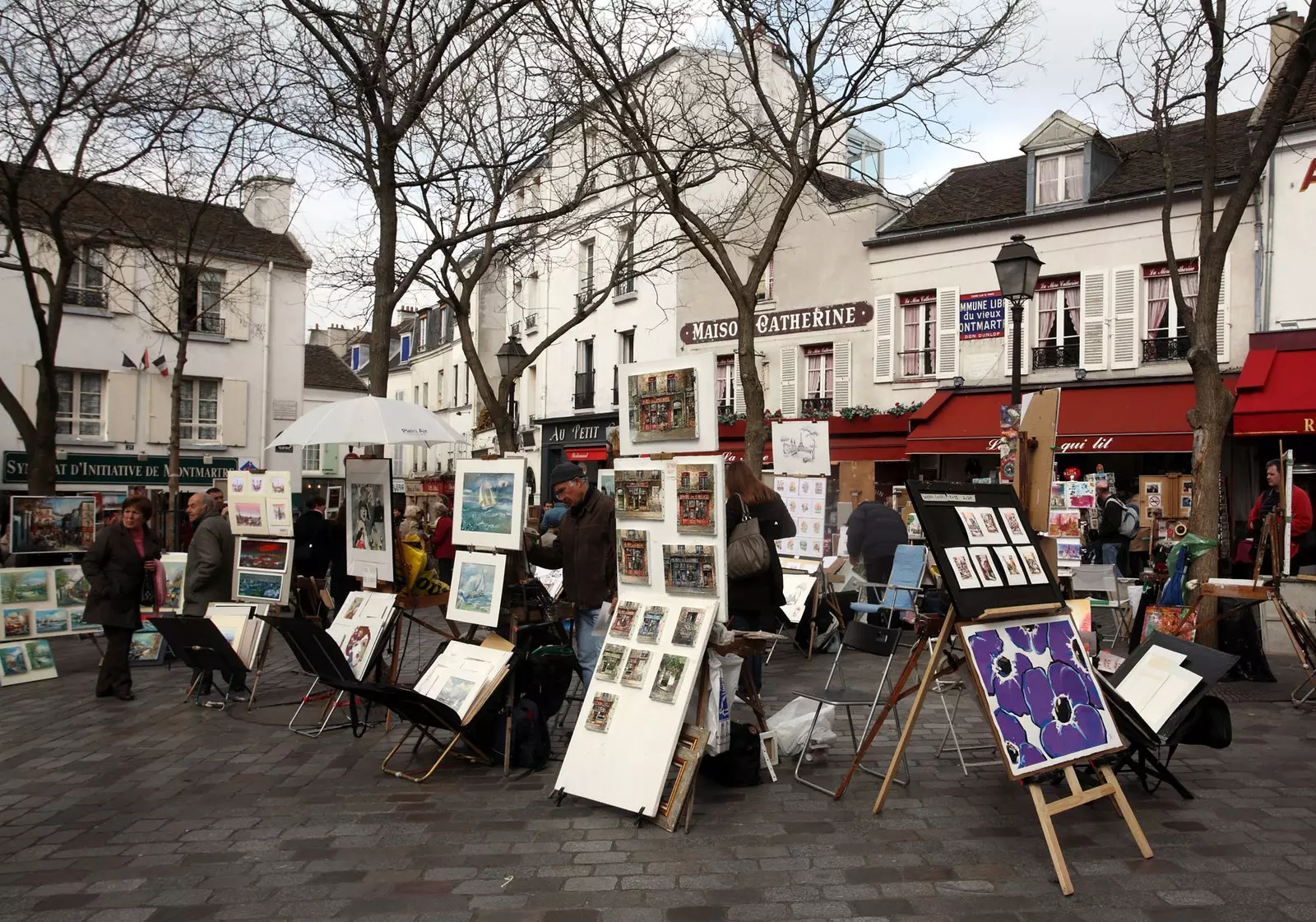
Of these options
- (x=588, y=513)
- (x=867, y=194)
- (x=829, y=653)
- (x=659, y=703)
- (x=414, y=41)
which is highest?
(x=867, y=194)

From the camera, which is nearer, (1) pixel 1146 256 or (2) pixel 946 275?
(1) pixel 1146 256

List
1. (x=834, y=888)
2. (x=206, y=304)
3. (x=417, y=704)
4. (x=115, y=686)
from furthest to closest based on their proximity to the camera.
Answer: (x=206, y=304), (x=115, y=686), (x=417, y=704), (x=834, y=888)

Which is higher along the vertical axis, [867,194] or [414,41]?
[867,194]

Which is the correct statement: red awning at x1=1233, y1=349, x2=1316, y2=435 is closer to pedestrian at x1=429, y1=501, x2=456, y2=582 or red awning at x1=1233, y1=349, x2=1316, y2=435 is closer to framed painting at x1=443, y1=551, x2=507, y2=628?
pedestrian at x1=429, y1=501, x2=456, y2=582

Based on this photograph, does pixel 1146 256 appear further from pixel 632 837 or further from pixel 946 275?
pixel 632 837

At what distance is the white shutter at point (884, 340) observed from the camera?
19.7 metres

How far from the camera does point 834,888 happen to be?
3852mm

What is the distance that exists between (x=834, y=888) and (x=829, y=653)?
6.11 meters

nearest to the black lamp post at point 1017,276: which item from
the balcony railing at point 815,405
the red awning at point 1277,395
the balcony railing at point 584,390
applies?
the red awning at point 1277,395

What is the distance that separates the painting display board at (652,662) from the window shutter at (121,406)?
2170 centimetres

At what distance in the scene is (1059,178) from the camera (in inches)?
712

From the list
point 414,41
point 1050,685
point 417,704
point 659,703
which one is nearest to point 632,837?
point 659,703

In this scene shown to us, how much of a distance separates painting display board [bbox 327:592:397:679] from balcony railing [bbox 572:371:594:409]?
66.2 feet

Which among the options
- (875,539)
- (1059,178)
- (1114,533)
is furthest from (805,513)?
(1059,178)
